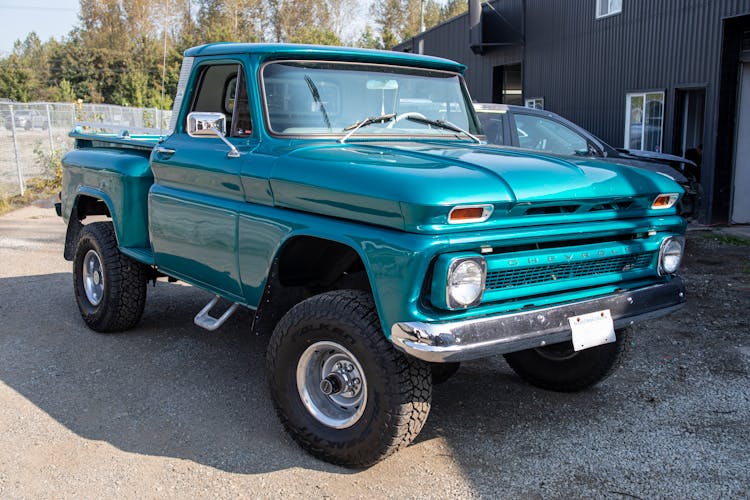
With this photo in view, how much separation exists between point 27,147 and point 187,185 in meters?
14.3

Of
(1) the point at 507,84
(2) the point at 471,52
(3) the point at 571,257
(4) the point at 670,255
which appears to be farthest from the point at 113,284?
(2) the point at 471,52

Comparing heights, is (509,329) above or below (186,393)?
above

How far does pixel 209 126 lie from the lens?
4.53 meters

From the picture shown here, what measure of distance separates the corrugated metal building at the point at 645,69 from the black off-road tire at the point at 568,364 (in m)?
8.30

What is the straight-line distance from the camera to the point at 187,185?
4.82 meters

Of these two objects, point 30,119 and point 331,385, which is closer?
point 331,385

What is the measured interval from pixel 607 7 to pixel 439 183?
13.9 metres

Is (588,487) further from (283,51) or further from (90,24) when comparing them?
(90,24)

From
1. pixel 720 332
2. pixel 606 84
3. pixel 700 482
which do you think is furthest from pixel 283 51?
pixel 606 84

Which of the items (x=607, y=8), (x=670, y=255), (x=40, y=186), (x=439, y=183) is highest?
(x=607, y=8)

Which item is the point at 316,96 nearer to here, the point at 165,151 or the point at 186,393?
the point at 165,151

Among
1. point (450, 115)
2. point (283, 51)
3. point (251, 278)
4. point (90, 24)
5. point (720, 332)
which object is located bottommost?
point (720, 332)

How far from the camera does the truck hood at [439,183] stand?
130 inches

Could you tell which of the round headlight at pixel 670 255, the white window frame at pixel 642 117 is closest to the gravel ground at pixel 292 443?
the round headlight at pixel 670 255
